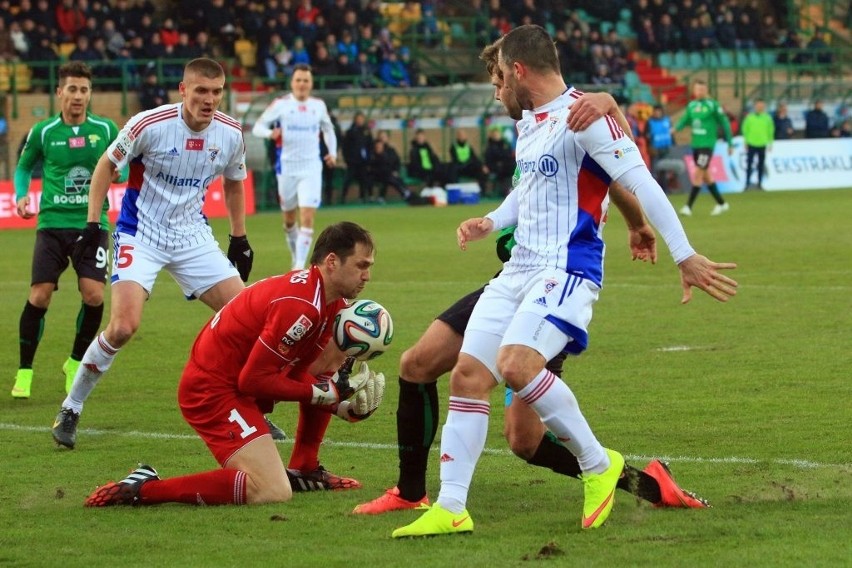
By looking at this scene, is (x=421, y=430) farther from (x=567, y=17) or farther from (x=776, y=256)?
(x=567, y=17)

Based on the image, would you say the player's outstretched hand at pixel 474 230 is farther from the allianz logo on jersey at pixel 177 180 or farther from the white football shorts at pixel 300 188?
the white football shorts at pixel 300 188

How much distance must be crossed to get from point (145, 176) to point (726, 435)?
146 inches

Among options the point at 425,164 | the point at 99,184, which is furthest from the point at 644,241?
the point at 425,164

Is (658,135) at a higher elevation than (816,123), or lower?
lower

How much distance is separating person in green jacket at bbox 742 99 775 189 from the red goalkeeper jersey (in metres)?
27.2

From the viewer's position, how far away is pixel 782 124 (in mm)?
37750

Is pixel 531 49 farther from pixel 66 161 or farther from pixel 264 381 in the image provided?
pixel 66 161

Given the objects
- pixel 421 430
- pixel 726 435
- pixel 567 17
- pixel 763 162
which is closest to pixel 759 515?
pixel 421 430

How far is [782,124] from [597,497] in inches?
1312

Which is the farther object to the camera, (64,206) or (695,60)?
(695,60)

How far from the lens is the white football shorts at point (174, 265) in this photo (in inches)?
345

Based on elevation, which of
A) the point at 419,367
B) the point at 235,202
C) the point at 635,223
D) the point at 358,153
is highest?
the point at 635,223

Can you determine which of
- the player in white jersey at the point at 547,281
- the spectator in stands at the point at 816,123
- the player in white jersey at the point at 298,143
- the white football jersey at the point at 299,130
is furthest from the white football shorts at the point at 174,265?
the spectator in stands at the point at 816,123

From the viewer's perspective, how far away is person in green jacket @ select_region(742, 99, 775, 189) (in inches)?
1288
